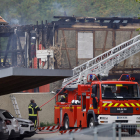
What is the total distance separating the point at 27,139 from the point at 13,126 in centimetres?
232

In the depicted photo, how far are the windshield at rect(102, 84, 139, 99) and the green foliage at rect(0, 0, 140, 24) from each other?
38632 mm

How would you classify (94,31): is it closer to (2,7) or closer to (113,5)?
(113,5)

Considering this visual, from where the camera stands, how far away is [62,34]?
28.7 m

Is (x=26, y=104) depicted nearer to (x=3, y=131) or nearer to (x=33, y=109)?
(x=33, y=109)

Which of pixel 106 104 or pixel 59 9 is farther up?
pixel 59 9

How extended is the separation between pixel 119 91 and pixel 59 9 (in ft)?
168

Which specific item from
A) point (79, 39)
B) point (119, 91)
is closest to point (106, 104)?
point (119, 91)

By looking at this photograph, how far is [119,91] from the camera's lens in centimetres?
1322

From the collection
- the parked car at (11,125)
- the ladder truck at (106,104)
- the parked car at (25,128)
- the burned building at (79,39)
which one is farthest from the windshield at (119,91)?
the burned building at (79,39)

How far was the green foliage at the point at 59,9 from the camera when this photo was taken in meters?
51.6

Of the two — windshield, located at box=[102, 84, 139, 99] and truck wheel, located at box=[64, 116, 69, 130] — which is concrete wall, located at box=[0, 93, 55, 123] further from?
windshield, located at box=[102, 84, 139, 99]

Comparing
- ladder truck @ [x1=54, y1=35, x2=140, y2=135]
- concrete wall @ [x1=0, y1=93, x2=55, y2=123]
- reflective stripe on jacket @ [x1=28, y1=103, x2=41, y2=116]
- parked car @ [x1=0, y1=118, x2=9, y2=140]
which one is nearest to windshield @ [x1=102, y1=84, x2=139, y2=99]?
ladder truck @ [x1=54, y1=35, x2=140, y2=135]

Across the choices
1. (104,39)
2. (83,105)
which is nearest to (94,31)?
(104,39)

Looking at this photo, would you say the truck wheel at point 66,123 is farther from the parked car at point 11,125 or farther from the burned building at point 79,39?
the burned building at point 79,39
